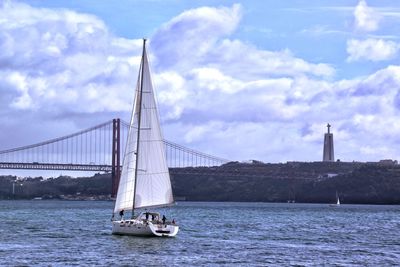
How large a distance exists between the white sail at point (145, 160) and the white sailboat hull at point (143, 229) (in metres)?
0.81

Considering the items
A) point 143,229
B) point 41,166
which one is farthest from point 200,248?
point 41,166

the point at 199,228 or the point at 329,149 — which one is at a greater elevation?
the point at 329,149

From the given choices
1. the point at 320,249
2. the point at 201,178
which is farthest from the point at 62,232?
the point at 201,178

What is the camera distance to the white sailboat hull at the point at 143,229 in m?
43.5

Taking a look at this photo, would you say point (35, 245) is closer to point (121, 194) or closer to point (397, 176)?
point (121, 194)

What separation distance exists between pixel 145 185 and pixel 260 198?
139m

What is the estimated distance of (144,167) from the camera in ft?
147

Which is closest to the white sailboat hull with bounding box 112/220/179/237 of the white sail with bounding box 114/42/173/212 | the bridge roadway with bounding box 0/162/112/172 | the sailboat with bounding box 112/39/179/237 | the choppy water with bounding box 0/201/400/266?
the sailboat with bounding box 112/39/179/237

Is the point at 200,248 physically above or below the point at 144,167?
below

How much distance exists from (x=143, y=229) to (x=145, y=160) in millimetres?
3483

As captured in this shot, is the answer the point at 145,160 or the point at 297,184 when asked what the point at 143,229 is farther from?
the point at 297,184

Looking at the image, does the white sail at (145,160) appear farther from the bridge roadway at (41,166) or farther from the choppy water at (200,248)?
the bridge roadway at (41,166)

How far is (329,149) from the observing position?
7805 inches

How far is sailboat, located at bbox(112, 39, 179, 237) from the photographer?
44.5 m
